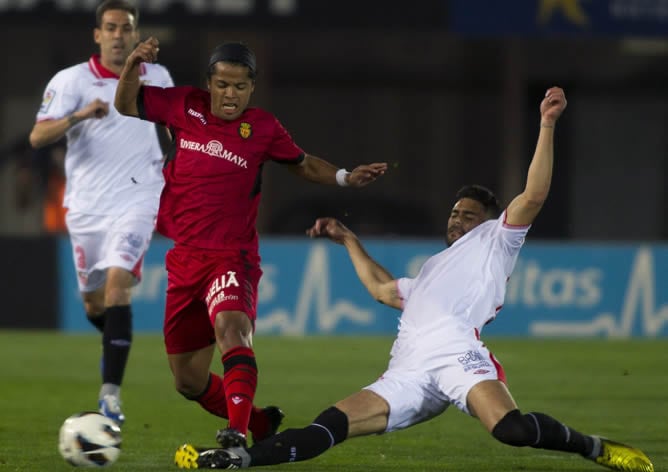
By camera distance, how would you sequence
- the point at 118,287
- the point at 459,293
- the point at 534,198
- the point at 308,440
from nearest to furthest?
1. the point at 308,440
2. the point at 534,198
3. the point at 459,293
4. the point at 118,287

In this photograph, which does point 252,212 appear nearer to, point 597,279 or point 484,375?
point 484,375

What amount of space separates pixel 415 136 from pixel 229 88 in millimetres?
21659

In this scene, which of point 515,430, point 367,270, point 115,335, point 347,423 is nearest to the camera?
point 515,430

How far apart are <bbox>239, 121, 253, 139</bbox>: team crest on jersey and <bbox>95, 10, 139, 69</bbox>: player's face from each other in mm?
1966

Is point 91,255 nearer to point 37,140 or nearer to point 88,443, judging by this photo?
point 37,140

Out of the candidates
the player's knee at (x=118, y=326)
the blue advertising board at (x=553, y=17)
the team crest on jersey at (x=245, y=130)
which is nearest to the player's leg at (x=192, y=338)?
the team crest on jersey at (x=245, y=130)

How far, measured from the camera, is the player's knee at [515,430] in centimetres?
591

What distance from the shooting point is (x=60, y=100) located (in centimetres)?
847

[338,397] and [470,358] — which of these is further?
[338,397]

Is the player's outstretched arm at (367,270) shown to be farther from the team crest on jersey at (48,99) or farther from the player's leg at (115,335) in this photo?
the team crest on jersey at (48,99)

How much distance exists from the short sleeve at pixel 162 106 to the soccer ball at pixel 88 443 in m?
1.51

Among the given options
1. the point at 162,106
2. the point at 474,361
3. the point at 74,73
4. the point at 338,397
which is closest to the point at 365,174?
the point at 162,106

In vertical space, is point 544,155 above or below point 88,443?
above

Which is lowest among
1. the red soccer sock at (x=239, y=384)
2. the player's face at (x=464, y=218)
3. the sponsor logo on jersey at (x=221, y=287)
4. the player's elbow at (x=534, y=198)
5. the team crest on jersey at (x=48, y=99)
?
the red soccer sock at (x=239, y=384)
